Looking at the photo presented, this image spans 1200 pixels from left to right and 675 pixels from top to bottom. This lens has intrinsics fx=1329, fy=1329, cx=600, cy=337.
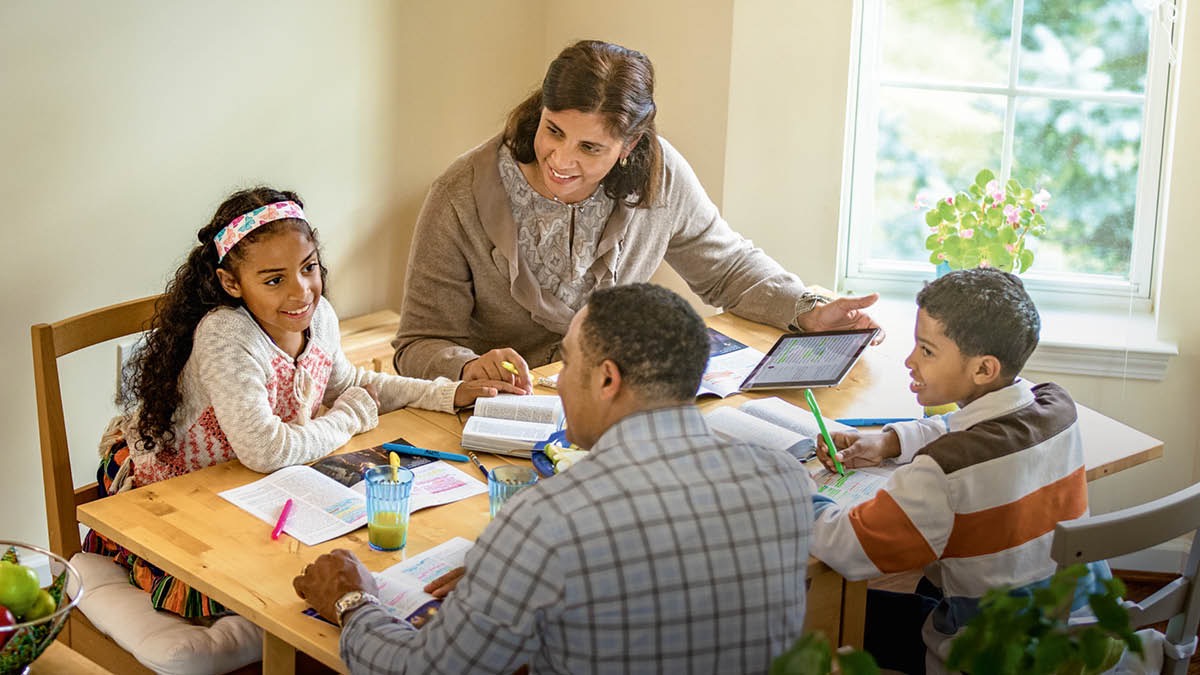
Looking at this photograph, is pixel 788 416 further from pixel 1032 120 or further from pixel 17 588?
pixel 1032 120

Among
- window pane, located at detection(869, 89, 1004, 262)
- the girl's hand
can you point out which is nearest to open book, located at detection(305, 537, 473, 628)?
the girl's hand

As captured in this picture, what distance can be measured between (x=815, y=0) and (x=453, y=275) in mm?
1327

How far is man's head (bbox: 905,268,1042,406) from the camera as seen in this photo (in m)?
2.01

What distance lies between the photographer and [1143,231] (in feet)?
11.7

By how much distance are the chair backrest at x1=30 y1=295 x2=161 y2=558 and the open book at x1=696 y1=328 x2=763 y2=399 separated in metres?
1.04

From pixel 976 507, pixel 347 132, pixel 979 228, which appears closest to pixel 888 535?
pixel 976 507

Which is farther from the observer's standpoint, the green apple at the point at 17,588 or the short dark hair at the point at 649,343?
the short dark hair at the point at 649,343

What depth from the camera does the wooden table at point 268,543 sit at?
5.70 ft

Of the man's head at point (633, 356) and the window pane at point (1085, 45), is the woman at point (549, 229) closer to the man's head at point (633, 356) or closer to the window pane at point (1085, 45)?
the man's head at point (633, 356)

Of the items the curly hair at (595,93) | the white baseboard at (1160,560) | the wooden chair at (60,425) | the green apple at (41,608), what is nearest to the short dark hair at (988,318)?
the curly hair at (595,93)

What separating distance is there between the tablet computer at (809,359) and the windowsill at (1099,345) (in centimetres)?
70

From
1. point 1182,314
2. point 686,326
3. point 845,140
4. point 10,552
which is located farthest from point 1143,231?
point 10,552

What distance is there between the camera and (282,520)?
75.6 inches

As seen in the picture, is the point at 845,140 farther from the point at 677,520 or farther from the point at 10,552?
the point at 10,552
